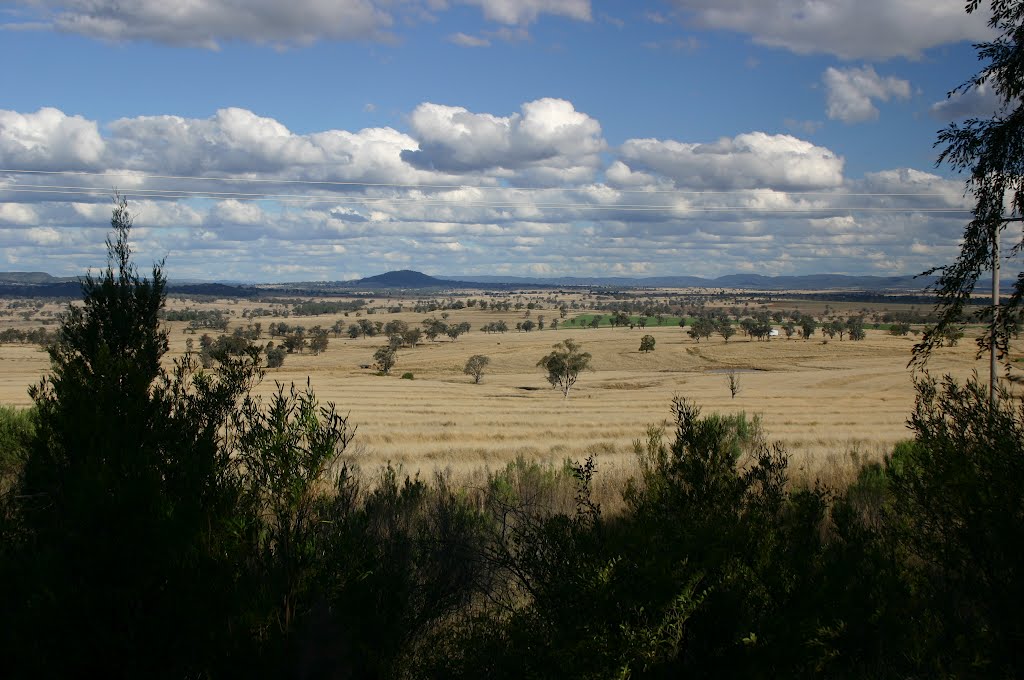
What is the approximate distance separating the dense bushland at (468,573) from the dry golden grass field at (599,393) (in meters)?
2.60

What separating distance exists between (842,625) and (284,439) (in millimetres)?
5202

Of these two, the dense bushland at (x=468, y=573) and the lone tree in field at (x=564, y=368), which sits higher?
the dense bushland at (x=468, y=573)

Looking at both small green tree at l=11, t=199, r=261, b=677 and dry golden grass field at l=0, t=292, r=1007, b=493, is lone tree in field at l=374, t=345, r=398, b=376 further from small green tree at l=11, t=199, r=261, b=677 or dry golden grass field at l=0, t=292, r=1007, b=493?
small green tree at l=11, t=199, r=261, b=677

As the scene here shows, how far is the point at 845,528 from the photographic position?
26.7 ft

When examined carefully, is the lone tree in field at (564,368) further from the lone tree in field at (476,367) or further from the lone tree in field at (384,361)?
the lone tree in field at (384,361)

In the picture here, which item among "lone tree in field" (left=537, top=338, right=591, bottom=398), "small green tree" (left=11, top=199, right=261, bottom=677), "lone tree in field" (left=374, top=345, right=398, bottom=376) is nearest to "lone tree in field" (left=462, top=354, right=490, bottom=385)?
"lone tree in field" (left=374, top=345, right=398, bottom=376)

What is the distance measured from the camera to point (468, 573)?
910 centimetres

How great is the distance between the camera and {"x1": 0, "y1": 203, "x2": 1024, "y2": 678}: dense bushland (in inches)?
250

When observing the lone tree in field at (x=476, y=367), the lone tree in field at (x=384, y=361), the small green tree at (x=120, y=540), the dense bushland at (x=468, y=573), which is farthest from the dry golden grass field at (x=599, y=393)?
the small green tree at (x=120, y=540)

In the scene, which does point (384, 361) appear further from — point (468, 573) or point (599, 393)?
point (468, 573)

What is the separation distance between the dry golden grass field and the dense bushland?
2.60 meters

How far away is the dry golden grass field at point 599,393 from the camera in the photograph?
3275 centimetres

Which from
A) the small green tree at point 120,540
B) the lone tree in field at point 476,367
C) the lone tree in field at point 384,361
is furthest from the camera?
the lone tree in field at point 384,361

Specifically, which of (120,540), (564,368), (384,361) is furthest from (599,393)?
(120,540)
